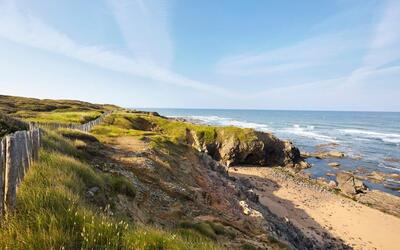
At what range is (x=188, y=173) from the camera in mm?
23375

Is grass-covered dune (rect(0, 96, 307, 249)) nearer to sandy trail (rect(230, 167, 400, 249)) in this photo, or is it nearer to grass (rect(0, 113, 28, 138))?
grass (rect(0, 113, 28, 138))

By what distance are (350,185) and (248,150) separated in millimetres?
17983

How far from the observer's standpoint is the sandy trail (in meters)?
28.2

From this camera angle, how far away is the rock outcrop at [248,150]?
→ 56.2 m

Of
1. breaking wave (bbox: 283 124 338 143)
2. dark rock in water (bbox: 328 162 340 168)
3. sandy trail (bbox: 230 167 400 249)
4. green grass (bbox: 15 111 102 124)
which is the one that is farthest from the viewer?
breaking wave (bbox: 283 124 338 143)

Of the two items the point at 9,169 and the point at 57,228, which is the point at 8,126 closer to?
the point at 9,169

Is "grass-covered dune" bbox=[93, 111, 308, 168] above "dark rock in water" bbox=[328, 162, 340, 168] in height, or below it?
above

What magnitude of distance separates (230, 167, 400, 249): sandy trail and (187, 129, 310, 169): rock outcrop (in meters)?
10.6

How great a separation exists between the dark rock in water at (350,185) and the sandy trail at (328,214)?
10.2 ft

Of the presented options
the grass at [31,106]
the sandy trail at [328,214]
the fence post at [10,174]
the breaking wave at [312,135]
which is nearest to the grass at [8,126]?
the fence post at [10,174]

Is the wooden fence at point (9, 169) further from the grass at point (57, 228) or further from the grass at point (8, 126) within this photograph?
the grass at point (8, 126)

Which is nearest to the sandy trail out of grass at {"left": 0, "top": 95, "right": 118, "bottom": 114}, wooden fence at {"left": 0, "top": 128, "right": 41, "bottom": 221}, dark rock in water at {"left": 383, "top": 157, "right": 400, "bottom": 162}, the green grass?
the green grass

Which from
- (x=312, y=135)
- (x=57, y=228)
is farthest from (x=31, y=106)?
(x=312, y=135)

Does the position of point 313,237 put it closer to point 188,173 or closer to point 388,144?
point 188,173
